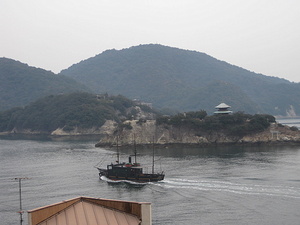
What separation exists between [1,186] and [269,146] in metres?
74.4

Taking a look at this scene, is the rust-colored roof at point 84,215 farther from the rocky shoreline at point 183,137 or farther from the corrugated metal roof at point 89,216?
the rocky shoreline at point 183,137

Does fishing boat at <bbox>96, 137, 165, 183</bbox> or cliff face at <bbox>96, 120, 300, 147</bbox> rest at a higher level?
cliff face at <bbox>96, 120, 300, 147</bbox>

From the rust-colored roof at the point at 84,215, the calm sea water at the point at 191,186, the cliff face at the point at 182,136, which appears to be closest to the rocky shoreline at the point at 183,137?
the cliff face at the point at 182,136

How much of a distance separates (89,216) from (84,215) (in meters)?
0.30

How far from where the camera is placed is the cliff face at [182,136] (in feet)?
366

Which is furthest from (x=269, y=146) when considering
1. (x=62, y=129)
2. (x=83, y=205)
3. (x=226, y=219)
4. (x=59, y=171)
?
(x=62, y=129)

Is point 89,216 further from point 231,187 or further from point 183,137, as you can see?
point 183,137

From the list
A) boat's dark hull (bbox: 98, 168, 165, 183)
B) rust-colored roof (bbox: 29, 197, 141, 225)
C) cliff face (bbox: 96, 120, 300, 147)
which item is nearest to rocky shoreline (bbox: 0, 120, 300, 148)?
cliff face (bbox: 96, 120, 300, 147)

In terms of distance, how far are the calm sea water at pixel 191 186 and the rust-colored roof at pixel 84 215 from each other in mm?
21406

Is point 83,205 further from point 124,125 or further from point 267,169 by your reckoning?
point 124,125

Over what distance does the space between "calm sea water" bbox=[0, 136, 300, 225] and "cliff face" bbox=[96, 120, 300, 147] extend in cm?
1660

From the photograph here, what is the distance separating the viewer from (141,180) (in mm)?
63812

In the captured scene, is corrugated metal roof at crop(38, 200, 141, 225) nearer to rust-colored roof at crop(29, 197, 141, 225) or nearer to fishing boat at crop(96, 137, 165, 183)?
rust-colored roof at crop(29, 197, 141, 225)

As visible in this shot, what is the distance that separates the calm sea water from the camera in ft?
144
